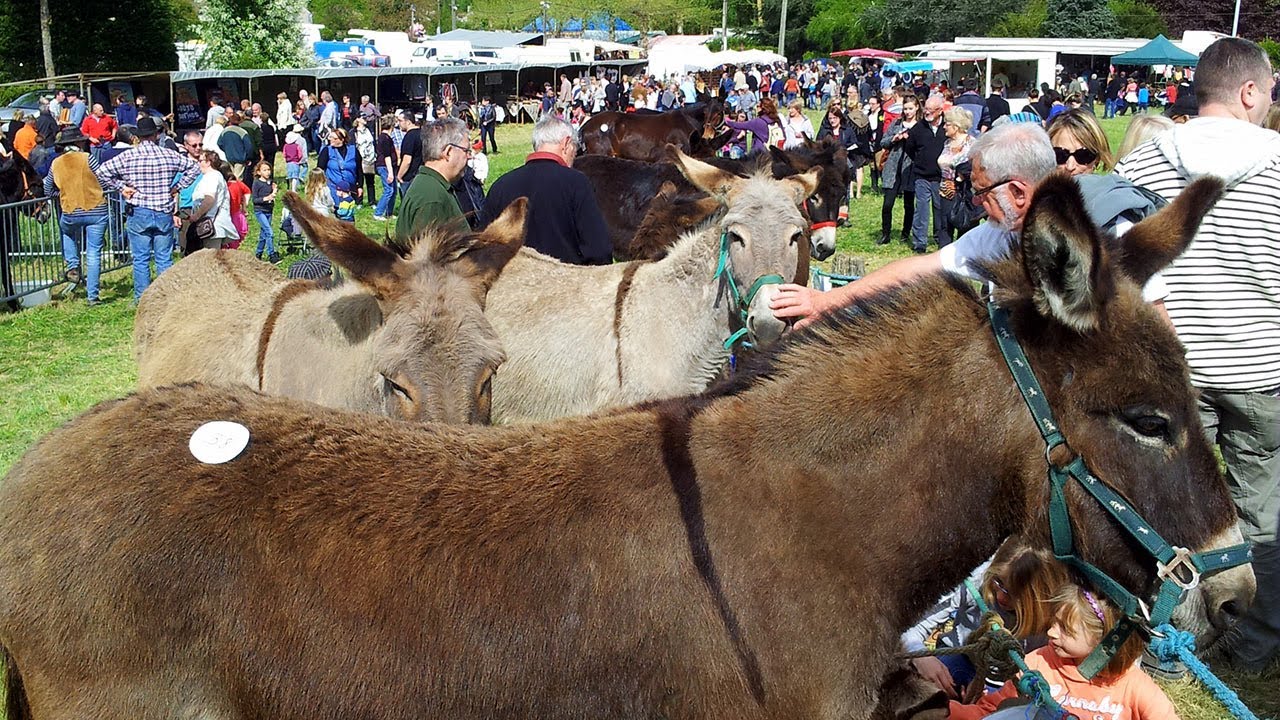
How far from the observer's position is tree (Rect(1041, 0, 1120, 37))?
2881 inches

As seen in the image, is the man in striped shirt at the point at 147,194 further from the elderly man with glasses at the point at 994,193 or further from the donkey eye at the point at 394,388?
the elderly man with glasses at the point at 994,193

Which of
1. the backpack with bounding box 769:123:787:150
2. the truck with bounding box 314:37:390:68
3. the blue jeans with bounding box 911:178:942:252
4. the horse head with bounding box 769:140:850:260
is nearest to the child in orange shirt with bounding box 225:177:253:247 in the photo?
the horse head with bounding box 769:140:850:260

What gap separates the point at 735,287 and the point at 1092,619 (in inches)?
112

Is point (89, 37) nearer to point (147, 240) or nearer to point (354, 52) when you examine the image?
point (354, 52)

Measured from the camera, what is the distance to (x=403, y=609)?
7.66ft

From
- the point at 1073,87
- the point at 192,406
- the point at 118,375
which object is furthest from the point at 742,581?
the point at 1073,87

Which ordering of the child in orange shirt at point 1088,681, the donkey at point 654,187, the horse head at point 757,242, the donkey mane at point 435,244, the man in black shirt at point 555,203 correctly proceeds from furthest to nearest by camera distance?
the donkey at point 654,187
the man in black shirt at point 555,203
the horse head at point 757,242
the donkey mane at point 435,244
the child in orange shirt at point 1088,681

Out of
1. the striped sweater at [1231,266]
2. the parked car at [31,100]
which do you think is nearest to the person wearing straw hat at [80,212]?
the striped sweater at [1231,266]

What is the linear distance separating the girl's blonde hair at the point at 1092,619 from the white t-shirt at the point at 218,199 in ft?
47.1

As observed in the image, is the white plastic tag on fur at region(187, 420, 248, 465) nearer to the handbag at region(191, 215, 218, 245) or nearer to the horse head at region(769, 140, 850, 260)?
the horse head at region(769, 140, 850, 260)

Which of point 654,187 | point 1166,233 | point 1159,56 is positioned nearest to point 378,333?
point 1166,233

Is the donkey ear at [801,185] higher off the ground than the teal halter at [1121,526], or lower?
higher

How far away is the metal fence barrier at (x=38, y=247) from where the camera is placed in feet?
49.1

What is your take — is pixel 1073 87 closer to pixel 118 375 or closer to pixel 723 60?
pixel 723 60
